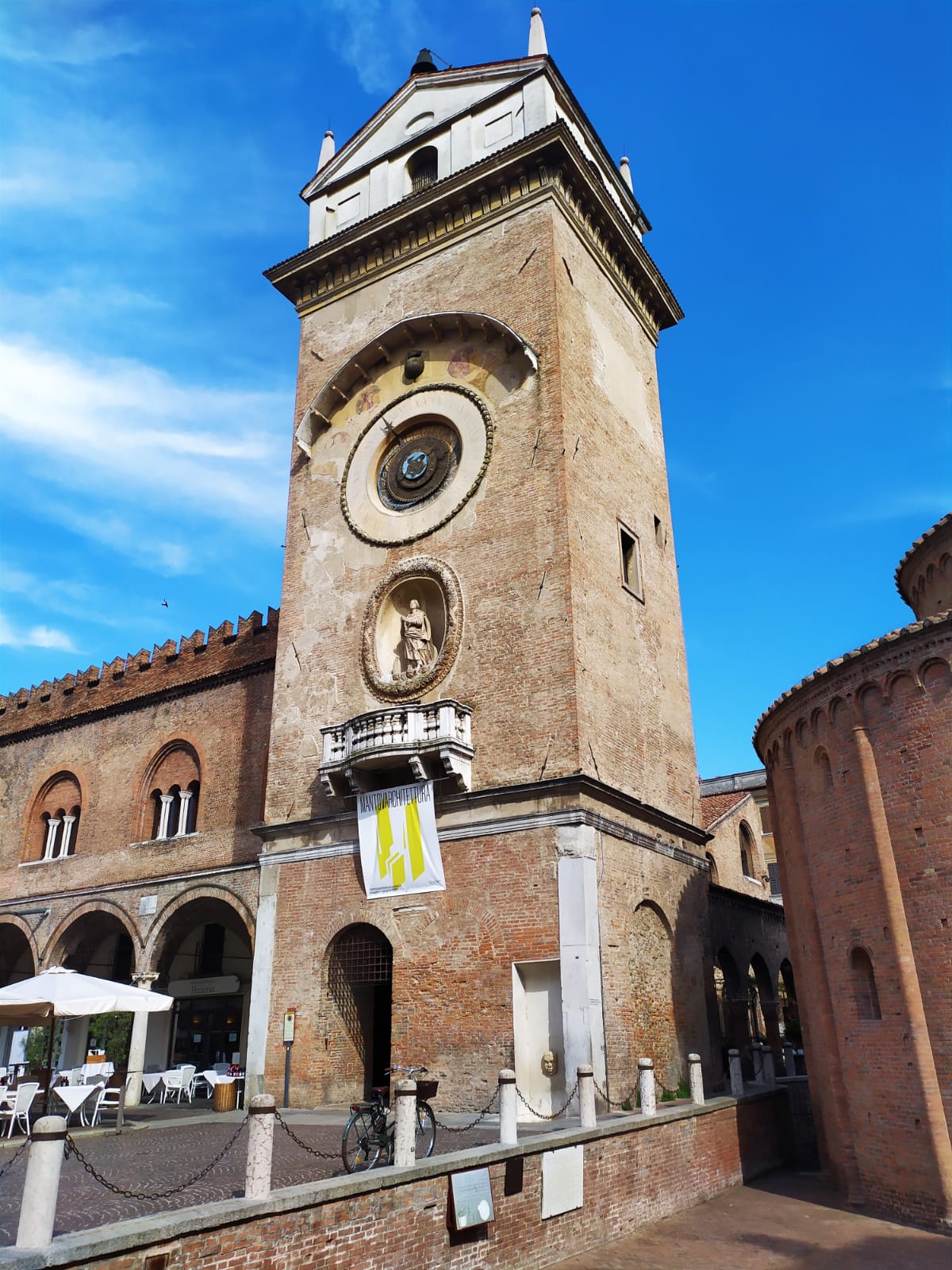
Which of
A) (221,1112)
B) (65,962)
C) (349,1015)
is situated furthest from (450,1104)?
(65,962)

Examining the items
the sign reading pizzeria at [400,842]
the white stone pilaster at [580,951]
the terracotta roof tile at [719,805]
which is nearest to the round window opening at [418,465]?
the sign reading pizzeria at [400,842]

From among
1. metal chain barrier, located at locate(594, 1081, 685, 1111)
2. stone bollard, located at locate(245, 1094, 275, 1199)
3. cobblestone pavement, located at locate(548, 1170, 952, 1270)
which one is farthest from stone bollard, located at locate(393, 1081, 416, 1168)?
metal chain barrier, located at locate(594, 1081, 685, 1111)

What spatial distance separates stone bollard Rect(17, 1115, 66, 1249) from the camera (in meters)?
6.51

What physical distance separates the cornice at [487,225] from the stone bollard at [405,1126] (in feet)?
59.0

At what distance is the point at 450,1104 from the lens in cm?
1546

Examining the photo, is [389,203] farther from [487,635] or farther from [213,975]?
[213,975]

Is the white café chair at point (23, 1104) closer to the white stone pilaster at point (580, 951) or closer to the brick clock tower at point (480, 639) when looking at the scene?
the brick clock tower at point (480, 639)

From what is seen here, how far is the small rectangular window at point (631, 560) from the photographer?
2052cm

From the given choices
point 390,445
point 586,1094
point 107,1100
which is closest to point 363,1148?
point 586,1094

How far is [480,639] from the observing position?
18297 mm

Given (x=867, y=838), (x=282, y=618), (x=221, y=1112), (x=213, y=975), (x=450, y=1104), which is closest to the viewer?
(x=867, y=838)

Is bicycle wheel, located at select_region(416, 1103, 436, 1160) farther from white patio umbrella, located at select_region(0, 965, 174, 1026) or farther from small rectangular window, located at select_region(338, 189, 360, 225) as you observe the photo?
small rectangular window, located at select_region(338, 189, 360, 225)

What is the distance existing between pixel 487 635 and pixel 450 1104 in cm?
794

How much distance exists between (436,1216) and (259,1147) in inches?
95.2
